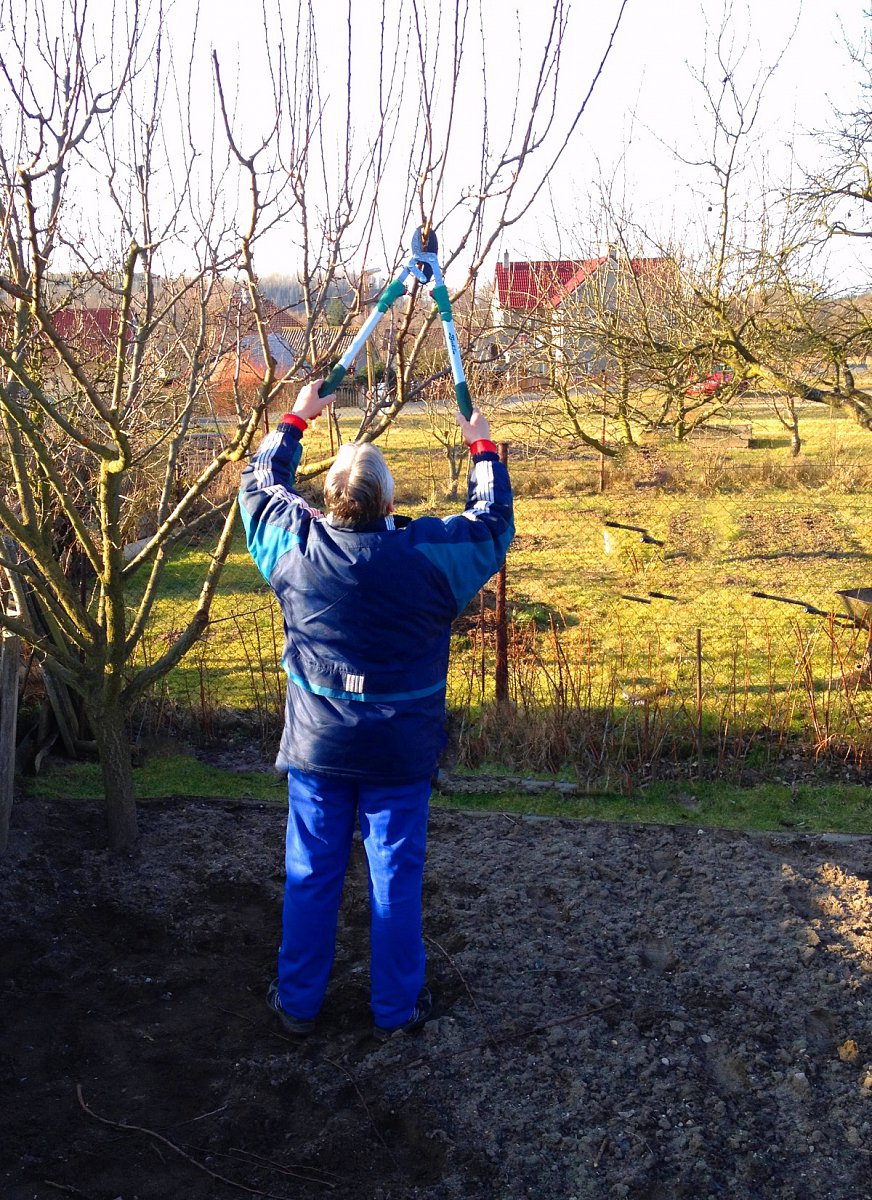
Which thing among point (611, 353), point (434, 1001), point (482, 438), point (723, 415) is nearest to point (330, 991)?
point (434, 1001)

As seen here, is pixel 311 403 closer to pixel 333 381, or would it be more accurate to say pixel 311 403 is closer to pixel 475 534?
pixel 333 381

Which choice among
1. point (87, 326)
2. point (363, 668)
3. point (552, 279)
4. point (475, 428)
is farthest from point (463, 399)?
point (552, 279)

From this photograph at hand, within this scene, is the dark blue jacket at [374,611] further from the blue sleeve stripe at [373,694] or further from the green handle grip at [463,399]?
the green handle grip at [463,399]

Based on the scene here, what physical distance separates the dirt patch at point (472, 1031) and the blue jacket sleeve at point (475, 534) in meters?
1.38

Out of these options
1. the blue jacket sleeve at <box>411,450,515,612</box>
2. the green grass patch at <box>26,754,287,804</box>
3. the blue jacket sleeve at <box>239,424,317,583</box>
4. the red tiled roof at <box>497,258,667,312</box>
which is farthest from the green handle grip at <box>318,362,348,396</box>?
the red tiled roof at <box>497,258,667,312</box>

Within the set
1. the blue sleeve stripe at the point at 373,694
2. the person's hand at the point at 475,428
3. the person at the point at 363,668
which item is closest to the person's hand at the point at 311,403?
the person at the point at 363,668

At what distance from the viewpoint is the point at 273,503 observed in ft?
9.98

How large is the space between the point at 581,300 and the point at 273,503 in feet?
27.5

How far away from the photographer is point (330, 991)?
340 cm

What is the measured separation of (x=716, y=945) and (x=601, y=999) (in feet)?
1.82

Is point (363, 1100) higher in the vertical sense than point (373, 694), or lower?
lower

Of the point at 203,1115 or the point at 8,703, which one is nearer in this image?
the point at 203,1115

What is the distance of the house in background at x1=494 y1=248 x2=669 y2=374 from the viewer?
985cm

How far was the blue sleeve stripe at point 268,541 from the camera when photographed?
2.98m
